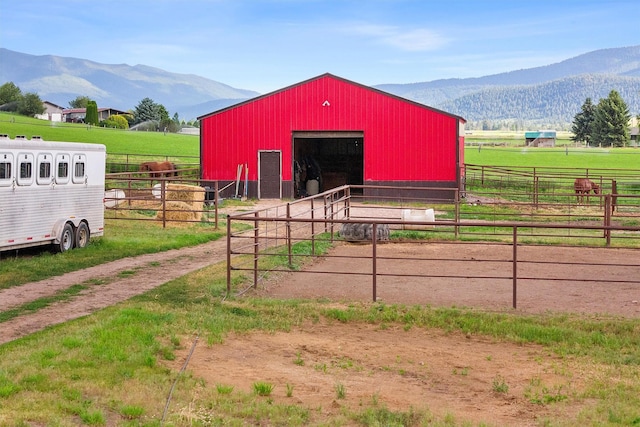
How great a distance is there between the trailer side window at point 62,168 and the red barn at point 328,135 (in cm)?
1775

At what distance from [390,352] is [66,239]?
10406 mm

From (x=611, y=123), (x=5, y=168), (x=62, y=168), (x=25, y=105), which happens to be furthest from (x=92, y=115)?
(x=5, y=168)

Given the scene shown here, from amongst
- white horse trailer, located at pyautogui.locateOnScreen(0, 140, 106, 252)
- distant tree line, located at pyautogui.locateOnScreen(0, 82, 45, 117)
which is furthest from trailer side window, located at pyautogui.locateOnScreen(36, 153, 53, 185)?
distant tree line, located at pyautogui.locateOnScreen(0, 82, 45, 117)

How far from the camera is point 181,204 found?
25.2 metres

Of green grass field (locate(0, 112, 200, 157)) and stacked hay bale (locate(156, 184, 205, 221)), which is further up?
green grass field (locate(0, 112, 200, 157))

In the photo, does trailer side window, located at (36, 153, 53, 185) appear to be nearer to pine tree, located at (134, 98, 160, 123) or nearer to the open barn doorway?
the open barn doorway

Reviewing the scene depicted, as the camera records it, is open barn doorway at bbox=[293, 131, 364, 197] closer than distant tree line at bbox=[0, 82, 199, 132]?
Yes

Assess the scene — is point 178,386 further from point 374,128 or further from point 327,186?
point 327,186

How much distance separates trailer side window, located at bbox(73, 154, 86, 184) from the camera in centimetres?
1864

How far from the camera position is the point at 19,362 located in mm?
8516

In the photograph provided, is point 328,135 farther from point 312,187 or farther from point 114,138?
point 114,138

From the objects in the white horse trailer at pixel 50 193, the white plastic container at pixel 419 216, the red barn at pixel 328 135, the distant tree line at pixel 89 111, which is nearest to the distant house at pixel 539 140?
the distant tree line at pixel 89 111

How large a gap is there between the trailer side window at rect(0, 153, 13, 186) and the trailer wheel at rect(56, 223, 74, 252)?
193cm

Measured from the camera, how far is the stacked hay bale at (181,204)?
976 inches
